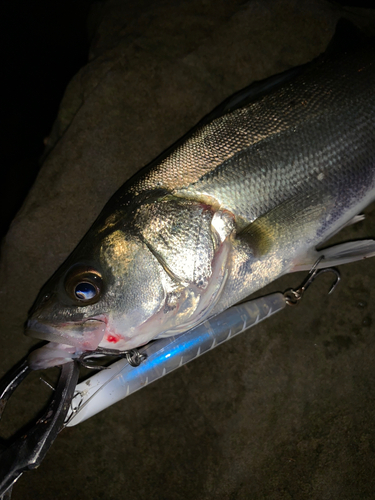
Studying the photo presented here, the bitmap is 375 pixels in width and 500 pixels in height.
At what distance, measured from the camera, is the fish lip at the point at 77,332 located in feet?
5.51

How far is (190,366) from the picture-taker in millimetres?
2441

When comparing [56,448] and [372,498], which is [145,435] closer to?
[56,448]

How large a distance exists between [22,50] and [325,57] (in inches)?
127

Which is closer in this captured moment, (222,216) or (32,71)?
(222,216)

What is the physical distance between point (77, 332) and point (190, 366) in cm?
104

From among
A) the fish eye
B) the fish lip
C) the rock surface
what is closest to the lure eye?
the fish eye

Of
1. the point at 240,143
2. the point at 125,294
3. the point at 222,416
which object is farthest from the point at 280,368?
the point at 240,143

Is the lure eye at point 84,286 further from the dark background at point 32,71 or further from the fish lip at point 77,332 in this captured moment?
the dark background at point 32,71

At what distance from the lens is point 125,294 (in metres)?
1.71

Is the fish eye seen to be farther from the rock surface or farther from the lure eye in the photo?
the rock surface

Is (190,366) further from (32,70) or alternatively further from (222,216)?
(32,70)

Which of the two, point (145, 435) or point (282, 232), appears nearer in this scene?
point (282, 232)

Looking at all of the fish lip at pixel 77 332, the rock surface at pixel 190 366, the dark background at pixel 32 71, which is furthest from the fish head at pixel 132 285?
the dark background at pixel 32 71

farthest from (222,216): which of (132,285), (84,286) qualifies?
(84,286)
